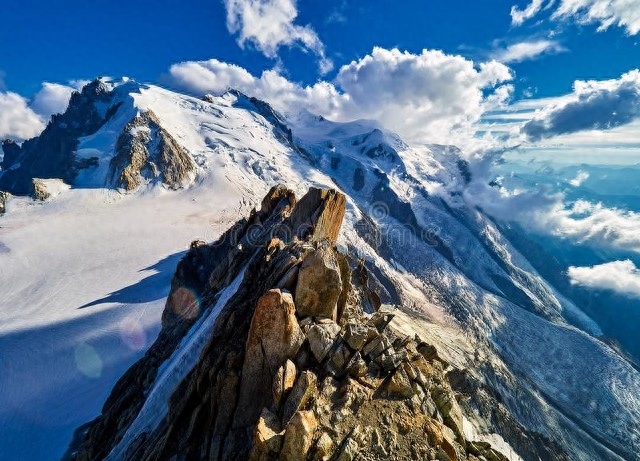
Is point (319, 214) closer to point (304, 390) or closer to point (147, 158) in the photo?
point (304, 390)

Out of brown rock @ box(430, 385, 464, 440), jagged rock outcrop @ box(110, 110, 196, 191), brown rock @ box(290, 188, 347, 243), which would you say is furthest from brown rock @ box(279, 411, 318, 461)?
jagged rock outcrop @ box(110, 110, 196, 191)

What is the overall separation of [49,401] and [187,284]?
70.9 feet

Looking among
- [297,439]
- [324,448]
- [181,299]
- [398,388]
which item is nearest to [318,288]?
[398,388]

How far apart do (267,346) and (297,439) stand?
4.25 meters

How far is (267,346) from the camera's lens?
13.9m

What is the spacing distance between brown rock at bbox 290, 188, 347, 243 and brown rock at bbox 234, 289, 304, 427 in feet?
44.1

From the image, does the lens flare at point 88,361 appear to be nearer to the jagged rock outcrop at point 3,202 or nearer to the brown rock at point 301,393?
the brown rock at point 301,393

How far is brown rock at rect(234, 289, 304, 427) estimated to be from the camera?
13.6 m

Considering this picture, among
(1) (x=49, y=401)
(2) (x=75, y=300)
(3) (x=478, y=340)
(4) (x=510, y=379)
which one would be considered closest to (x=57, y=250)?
(2) (x=75, y=300)

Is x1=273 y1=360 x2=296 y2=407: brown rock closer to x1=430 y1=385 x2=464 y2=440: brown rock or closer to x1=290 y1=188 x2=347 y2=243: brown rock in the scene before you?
x1=430 y1=385 x2=464 y2=440: brown rock

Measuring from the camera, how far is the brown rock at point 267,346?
13.6m

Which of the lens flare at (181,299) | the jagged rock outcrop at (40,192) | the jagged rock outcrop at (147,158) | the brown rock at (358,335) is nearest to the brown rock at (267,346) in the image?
the brown rock at (358,335)

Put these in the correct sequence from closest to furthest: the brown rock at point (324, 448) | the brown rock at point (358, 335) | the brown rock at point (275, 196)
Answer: the brown rock at point (324, 448)
the brown rock at point (358, 335)
the brown rock at point (275, 196)

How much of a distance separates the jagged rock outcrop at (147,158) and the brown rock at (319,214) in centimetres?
14628
